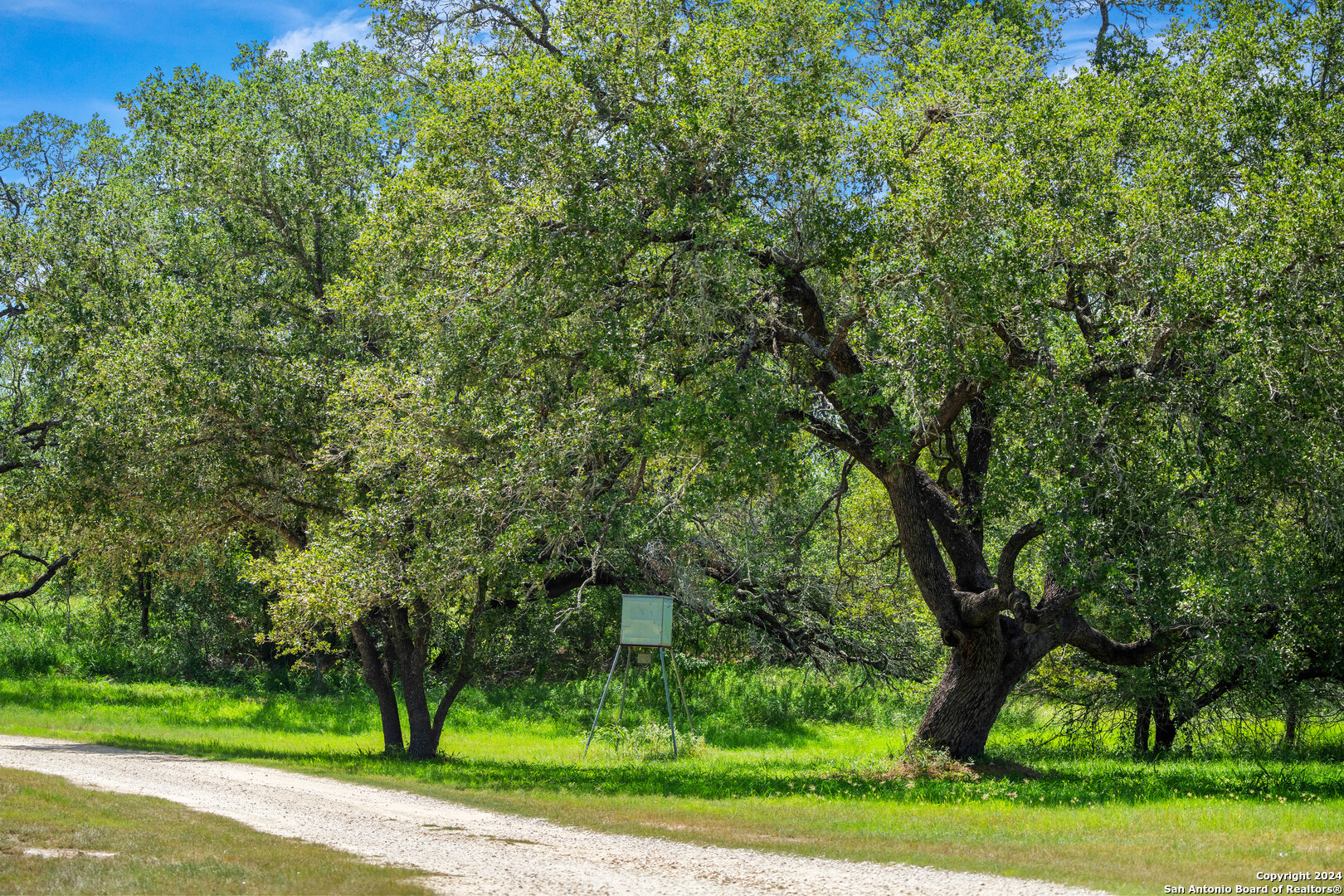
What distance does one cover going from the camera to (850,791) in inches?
519

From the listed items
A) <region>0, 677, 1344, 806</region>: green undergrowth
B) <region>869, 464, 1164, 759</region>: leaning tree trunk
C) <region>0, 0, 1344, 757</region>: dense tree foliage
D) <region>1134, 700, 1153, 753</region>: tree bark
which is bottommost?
<region>0, 677, 1344, 806</region>: green undergrowth

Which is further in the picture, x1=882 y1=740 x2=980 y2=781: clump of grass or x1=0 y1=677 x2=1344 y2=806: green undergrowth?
x1=882 y1=740 x2=980 y2=781: clump of grass

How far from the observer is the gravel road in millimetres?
7602

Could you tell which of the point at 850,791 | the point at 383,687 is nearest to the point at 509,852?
the point at 850,791

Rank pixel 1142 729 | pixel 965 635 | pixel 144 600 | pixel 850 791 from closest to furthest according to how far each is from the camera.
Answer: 1. pixel 850 791
2. pixel 965 635
3. pixel 1142 729
4. pixel 144 600

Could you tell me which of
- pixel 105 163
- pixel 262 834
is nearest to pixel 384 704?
pixel 262 834

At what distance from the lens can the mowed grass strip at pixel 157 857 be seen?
6973 mm

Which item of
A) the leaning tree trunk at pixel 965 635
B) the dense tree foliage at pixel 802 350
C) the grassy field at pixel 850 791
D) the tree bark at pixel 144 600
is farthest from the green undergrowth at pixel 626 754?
the tree bark at pixel 144 600

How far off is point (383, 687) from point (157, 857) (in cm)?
1159

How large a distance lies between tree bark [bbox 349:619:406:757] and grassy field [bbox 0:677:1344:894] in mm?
799

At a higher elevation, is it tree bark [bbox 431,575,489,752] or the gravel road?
tree bark [bbox 431,575,489,752]

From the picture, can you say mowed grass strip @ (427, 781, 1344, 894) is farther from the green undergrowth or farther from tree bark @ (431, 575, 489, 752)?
tree bark @ (431, 575, 489, 752)

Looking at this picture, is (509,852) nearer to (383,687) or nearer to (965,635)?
(965,635)

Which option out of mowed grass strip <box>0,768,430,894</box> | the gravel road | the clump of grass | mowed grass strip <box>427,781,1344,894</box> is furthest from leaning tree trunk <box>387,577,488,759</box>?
mowed grass strip <box>0,768,430,894</box>
